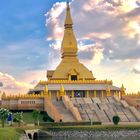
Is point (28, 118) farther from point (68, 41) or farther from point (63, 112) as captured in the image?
point (68, 41)

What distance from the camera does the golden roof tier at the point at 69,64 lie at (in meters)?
115

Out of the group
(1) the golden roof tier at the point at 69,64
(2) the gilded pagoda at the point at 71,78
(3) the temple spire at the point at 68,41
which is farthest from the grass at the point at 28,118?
(3) the temple spire at the point at 68,41

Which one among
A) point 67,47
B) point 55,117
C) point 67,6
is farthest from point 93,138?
point 67,6

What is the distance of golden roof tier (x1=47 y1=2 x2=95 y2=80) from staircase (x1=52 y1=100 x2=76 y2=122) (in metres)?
19.7

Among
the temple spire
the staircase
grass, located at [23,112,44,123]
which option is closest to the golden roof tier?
the temple spire

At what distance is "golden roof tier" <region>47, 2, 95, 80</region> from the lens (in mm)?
115000

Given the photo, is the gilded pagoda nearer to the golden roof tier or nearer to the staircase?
the golden roof tier

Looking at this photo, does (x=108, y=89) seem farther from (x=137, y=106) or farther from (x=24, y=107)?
(x=24, y=107)

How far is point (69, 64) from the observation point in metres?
118

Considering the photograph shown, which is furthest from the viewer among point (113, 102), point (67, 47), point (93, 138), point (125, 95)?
point (67, 47)

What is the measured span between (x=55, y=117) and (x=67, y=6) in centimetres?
4592

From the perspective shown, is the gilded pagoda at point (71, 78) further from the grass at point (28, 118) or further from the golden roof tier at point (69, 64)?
the grass at point (28, 118)

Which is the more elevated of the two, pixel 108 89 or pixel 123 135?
pixel 108 89

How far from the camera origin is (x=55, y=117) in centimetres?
8631
